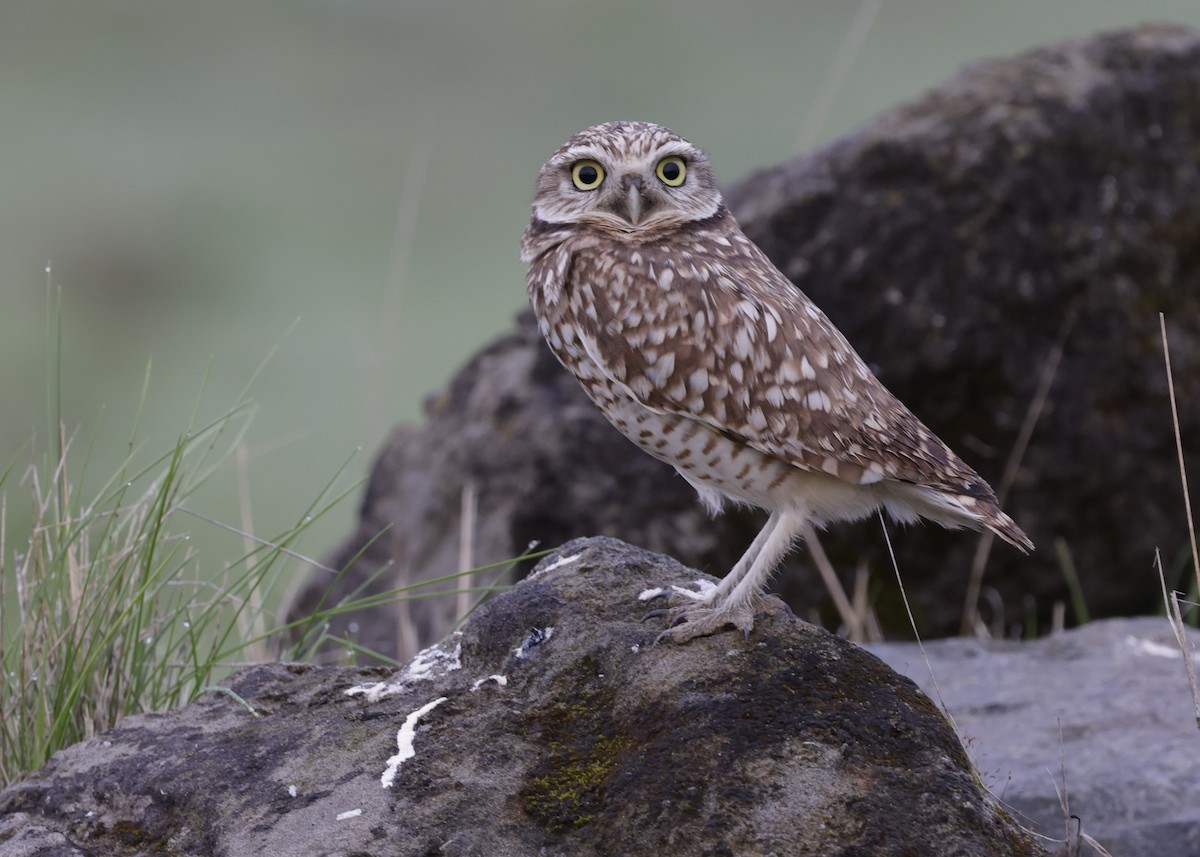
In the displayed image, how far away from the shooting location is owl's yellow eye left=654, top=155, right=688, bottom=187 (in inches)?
133

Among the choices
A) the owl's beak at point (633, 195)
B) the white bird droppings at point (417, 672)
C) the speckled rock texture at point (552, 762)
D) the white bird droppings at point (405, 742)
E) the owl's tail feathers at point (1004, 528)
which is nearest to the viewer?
the speckled rock texture at point (552, 762)

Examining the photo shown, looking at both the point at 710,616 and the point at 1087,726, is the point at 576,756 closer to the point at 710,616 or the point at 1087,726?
the point at 710,616

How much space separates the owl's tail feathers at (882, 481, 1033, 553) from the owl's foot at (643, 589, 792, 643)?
1.43 feet

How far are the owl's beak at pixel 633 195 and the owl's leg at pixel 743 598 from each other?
0.82 metres

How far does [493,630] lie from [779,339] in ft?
3.00

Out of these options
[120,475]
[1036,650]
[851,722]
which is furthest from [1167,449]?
[120,475]

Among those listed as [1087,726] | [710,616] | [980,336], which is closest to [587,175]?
[710,616]

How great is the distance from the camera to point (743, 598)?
2873 millimetres

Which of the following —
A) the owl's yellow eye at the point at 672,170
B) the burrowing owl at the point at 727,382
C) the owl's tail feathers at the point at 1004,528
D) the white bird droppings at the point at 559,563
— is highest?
the owl's yellow eye at the point at 672,170

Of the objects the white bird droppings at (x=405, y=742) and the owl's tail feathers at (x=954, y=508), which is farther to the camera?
the owl's tail feathers at (x=954, y=508)

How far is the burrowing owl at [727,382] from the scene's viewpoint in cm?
299

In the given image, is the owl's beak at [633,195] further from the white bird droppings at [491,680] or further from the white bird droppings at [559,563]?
the white bird droppings at [491,680]

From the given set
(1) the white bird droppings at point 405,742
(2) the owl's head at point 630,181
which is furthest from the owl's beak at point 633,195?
(1) the white bird droppings at point 405,742

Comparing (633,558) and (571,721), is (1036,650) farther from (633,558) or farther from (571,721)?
(571,721)
